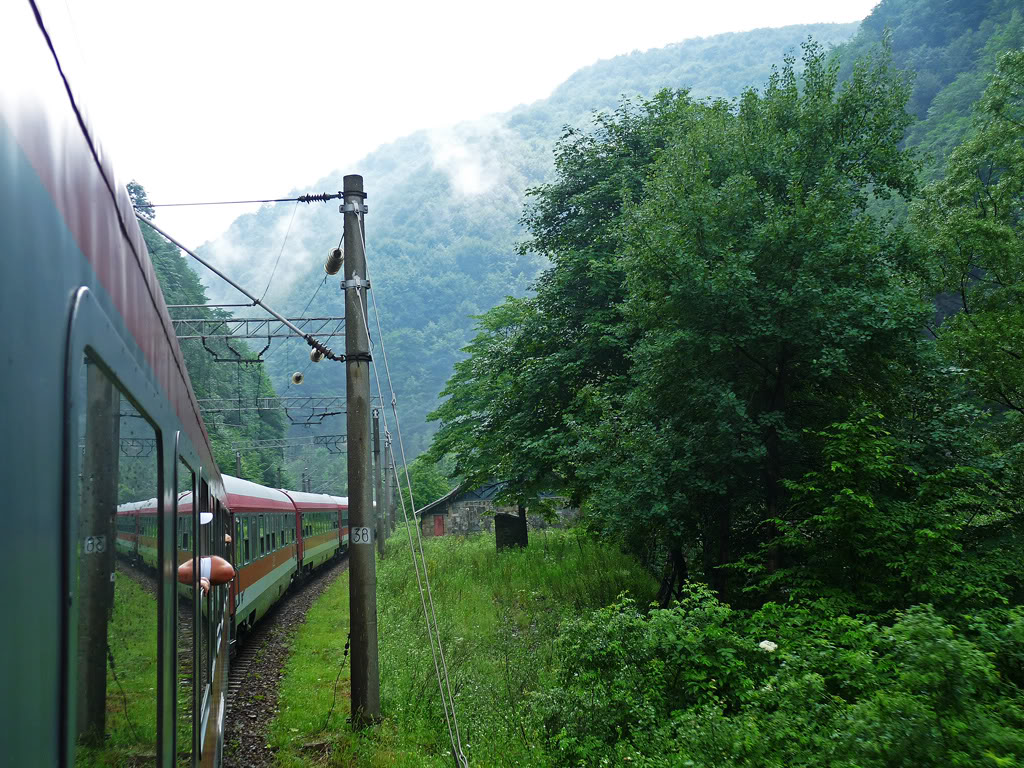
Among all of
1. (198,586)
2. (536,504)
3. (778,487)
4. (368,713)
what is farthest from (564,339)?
(198,586)

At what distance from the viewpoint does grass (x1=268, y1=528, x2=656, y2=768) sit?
8.55 m

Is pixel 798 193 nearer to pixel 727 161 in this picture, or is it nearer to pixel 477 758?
pixel 727 161

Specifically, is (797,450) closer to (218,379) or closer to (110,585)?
(110,585)

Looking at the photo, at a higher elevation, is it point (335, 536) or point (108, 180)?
point (108, 180)

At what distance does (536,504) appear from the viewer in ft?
68.7

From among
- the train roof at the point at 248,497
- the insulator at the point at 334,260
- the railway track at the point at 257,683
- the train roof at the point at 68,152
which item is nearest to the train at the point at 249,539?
the train roof at the point at 248,497

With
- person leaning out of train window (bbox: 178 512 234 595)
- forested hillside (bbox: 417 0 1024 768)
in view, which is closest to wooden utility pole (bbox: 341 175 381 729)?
forested hillside (bbox: 417 0 1024 768)

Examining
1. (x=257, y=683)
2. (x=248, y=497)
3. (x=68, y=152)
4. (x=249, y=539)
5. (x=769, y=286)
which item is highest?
(x=769, y=286)

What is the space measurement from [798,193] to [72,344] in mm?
11185

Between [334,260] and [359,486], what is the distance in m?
2.86

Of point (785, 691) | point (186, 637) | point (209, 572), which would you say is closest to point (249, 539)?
point (209, 572)

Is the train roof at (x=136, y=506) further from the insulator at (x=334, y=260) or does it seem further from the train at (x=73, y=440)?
the insulator at (x=334, y=260)

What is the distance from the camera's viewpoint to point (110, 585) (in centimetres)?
189

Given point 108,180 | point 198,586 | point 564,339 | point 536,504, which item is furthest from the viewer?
point 536,504
